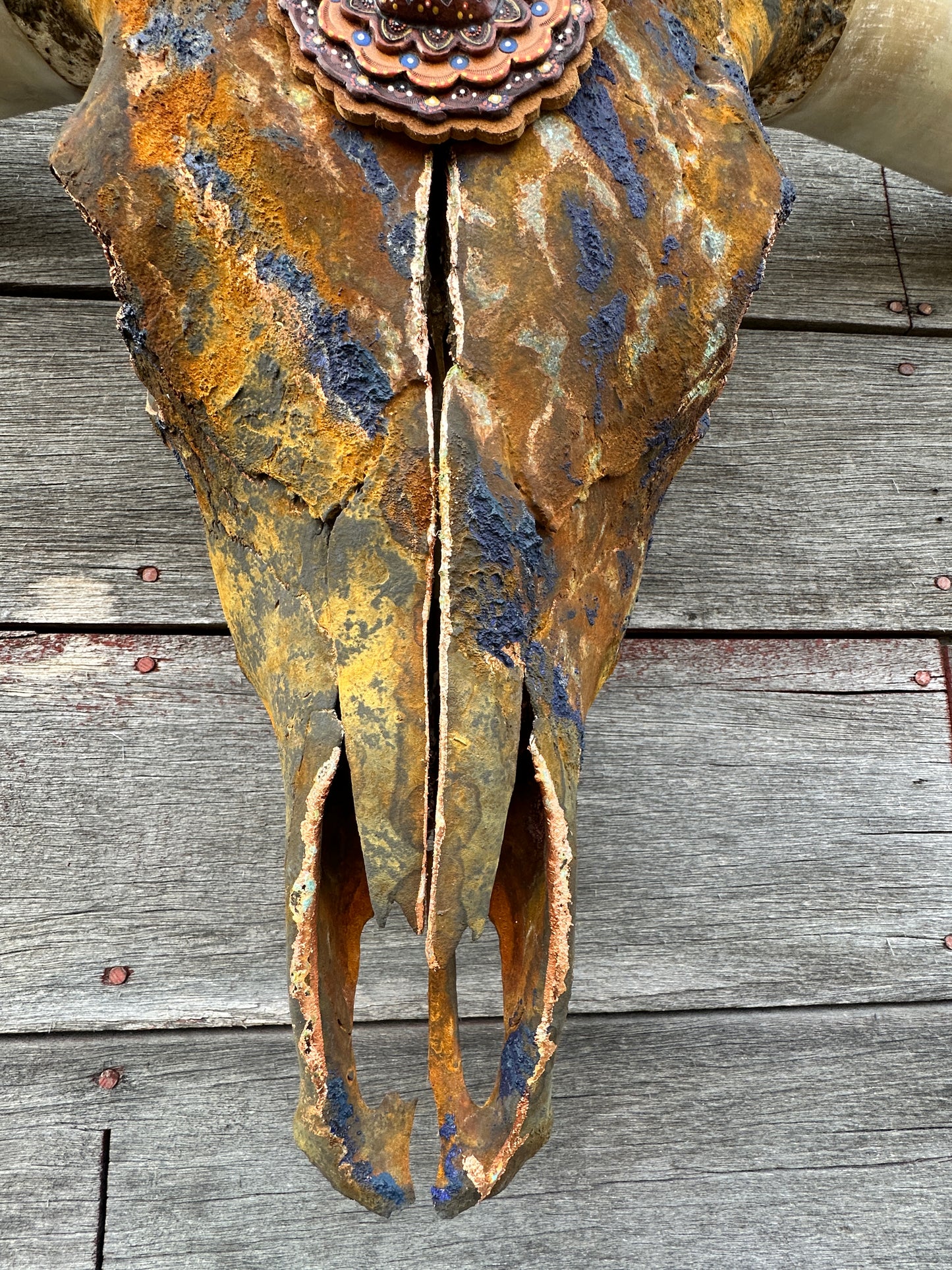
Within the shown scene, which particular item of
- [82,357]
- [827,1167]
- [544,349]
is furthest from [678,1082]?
[82,357]

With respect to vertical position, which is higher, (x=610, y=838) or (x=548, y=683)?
(x=548, y=683)

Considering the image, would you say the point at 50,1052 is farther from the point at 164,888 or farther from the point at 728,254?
the point at 728,254

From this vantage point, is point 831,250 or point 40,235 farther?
point 831,250

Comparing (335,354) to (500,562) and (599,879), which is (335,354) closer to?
(500,562)

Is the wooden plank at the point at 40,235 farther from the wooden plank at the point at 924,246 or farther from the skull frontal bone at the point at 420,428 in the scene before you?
the wooden plank at the point at 924,246

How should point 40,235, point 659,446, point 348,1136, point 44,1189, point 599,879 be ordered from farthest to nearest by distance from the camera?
point 40,235, point 599,879, point 44,1189, point 659,446, point 348,1136

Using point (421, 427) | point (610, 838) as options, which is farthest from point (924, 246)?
point (421, 427)

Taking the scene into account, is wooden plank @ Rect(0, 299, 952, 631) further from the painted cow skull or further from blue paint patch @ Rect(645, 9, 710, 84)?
blue paint patch @ Rect(645, 9, 710, 84)
